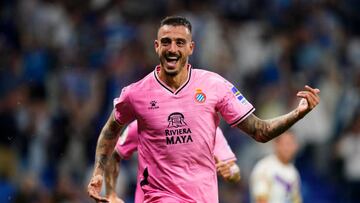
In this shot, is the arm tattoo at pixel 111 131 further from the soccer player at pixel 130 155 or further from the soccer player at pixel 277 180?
the soccer player at pixel 277 180

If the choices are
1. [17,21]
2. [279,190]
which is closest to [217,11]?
[17,21]

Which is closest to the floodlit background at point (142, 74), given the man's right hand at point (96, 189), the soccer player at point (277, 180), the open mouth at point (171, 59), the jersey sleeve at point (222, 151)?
the soccer player at point (277, 180)

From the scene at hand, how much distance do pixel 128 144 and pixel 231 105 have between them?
4.57ft

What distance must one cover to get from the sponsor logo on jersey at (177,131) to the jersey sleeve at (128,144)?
1.11m

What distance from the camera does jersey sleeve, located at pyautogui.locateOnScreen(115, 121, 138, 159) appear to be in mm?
7707

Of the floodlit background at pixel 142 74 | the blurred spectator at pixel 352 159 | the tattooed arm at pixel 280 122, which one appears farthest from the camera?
the blurred spectator at pixel 352 159

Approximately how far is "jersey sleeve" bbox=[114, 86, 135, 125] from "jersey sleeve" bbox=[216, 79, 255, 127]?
66 centimetres

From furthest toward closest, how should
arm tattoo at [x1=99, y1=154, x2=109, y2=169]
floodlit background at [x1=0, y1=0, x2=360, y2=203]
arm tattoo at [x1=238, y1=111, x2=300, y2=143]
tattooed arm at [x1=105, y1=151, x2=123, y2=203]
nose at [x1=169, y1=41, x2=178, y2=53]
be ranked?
floodlit background at [x1=0, y1=0, x2=360, y2=203], tattooed arm at [x1=105, y1=151, x2=123, y2=203], arm tattoo at [x1=99, y1=154, x2=109, y2=169], nose at [x1=169, y1=41, x2=178, y2=53], arm tattoo at [x1=238, y1=111, x2=300, y2=143]

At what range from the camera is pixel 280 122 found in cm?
644

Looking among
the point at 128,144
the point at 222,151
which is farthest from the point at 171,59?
the point at 222,151

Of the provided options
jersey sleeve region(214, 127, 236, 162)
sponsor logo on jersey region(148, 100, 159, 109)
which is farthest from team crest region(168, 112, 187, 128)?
jersey sleeve region(214, 127, 236, 162)

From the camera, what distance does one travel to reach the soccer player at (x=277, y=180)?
32.9 ft

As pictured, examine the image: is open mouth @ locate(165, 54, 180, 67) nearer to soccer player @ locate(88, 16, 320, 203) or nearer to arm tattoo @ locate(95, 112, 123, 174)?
soccer player @ locate(88, 16, 320, 203)

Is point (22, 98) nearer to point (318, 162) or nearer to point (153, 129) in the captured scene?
point (318, 162)
